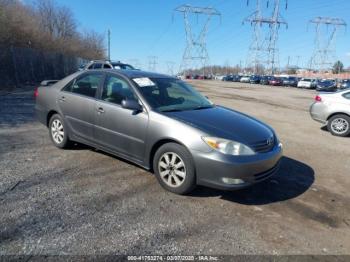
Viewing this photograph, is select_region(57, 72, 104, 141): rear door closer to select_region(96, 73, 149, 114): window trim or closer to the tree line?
select_region(96, 73, 149, 114): window trim

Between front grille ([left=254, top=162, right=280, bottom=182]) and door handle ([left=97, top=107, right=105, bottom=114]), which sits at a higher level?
door handle ([left=97, top=107, right=105, bottom=114])

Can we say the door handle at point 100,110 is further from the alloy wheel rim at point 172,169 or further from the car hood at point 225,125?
the alloy wheel rim at point 172,169

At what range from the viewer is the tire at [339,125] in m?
9.02

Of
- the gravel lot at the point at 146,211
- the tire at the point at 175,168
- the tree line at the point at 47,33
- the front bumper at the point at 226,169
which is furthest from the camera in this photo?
the tree line at the point at 47,33

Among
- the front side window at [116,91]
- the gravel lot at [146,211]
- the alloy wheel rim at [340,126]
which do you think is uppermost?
the front side window at [116,91]

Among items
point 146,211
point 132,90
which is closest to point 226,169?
point 146,211

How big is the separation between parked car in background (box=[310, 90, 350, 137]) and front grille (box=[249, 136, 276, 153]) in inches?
221

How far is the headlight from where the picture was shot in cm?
391

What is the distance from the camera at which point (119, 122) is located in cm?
474

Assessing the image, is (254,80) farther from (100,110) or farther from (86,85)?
(100,110)

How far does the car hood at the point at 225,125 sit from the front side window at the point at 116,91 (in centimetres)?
82

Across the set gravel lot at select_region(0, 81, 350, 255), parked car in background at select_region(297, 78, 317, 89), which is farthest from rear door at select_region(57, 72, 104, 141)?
parked car in background at select_region(297, 78, 317, 89)

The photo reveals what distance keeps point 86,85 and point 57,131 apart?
112 cm

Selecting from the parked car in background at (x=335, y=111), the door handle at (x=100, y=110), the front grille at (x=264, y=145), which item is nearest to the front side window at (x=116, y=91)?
the door handle at (x=100, y=110)
